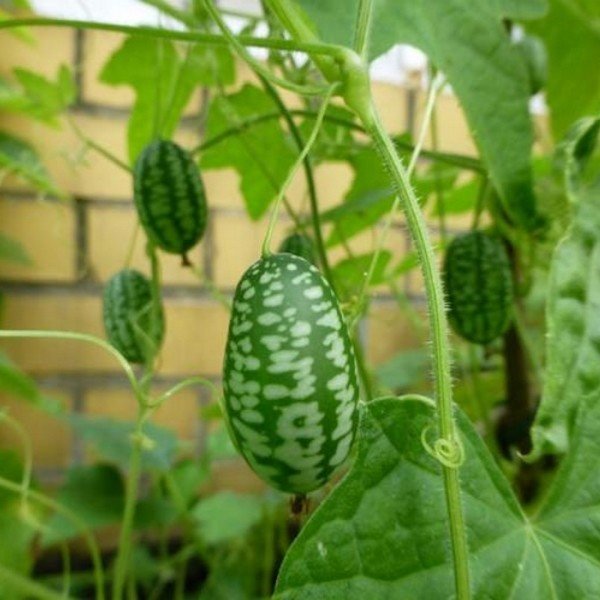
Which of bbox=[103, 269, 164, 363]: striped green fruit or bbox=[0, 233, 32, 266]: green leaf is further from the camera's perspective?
bbox=[0, 233, 32, 266]: green leaf

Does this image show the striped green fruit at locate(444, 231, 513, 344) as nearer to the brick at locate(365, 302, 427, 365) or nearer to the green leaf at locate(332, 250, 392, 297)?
the green leaf at locate(332, 250, 392, 297)

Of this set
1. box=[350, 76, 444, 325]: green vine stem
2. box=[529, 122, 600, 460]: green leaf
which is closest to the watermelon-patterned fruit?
box=[350, 76, 444, 325]: green vine stem

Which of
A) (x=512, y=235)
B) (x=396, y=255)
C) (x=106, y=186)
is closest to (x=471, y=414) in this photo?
(x=512, y=235)

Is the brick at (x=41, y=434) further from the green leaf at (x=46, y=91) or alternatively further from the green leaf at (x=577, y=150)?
the green leaf at (x=577, y=150)

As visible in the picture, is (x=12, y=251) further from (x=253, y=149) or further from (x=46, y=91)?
(x=253, y=149)

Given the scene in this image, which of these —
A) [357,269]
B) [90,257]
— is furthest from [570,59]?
[90,257]

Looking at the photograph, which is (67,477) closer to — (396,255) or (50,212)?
(50,212)
